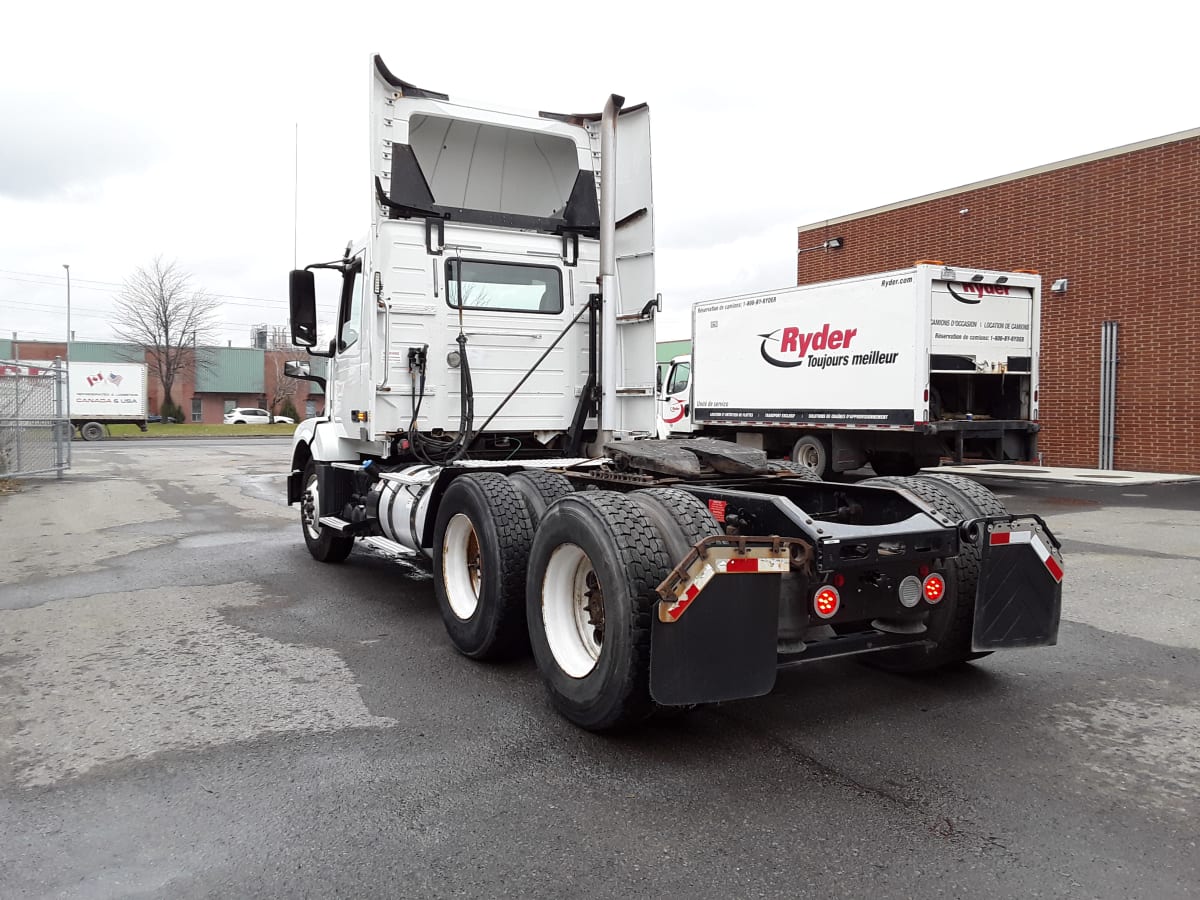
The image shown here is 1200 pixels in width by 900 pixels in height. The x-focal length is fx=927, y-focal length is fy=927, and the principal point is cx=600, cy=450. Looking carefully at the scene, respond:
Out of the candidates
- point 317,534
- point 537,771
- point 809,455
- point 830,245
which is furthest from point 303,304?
point 830,245

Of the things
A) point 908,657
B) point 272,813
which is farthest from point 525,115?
point 272,813

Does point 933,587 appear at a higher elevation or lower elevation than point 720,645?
higher

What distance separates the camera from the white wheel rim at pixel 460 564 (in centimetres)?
564

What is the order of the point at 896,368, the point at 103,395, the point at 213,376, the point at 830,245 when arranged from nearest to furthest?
1. the point at 896,368
2. the point at 830,245
3. the point at 103,395
4. the point at 213,376

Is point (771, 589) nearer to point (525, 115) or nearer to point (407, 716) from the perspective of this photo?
point (407, 716)

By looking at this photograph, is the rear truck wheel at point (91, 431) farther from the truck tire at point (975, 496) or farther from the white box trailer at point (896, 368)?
the truck tire at point (975, 496)

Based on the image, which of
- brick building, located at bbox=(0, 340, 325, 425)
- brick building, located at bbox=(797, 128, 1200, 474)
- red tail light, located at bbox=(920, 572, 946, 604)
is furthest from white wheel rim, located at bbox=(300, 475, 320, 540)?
brick building, located at bbox=(0, 340, 325, 425)

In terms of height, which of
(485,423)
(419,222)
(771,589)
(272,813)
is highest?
(419,222)

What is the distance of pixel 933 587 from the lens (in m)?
4.27

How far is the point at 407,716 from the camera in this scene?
4.44 meters

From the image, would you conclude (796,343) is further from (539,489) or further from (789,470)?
(539,489)

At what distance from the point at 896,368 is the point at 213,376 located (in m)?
62.1

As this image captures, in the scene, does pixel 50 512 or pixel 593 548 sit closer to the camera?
pixel 593 548

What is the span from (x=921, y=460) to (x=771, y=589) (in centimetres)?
1128
